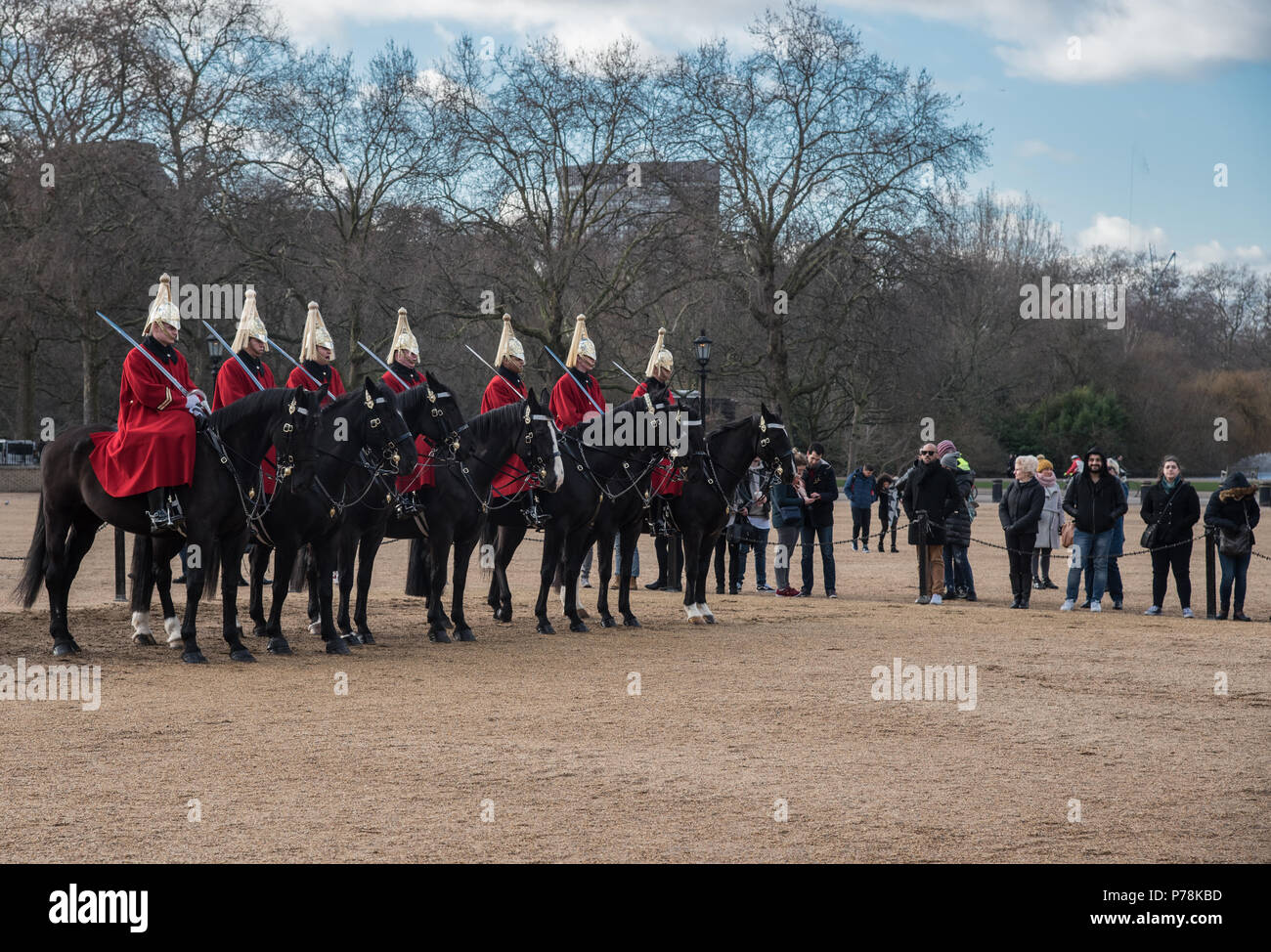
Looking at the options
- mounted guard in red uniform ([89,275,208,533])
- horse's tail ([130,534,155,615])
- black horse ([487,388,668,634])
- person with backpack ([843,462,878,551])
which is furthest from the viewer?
person with backpack ([843,462,878,551])

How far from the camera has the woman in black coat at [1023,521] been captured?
664 inches

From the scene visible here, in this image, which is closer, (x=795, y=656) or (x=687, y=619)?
(x=795, y=656)

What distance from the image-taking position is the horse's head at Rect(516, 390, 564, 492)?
42.1 ft

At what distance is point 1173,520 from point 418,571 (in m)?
8.70

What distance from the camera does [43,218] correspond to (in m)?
36.9

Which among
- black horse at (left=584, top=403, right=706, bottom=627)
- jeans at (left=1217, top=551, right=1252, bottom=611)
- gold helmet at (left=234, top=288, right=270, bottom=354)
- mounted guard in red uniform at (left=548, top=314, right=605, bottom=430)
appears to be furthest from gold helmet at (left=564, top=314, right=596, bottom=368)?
jeans at (left=1217, top=551, right=1252, bottom=611)

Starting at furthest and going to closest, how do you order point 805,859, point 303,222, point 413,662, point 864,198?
point 303,222, point 864,198, point 413,662, point 805,859

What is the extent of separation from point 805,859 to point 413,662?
632 cm

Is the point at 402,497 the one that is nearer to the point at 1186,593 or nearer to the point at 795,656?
the point at 795,656

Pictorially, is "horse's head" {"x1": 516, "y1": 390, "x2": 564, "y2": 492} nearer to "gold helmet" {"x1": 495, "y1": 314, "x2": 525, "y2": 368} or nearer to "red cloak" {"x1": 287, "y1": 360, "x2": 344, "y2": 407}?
"gold helmet" {"x1": 495, "y1": 314, "x2": 525, "y2": 368}

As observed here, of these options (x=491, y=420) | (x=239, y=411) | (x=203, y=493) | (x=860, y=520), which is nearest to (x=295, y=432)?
(x=239, y=411)

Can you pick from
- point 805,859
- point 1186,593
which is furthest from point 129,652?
point 1186,593

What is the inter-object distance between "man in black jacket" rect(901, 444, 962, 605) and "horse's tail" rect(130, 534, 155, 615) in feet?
30.0

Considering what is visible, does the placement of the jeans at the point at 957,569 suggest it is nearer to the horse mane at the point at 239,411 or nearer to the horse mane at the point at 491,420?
the horse mane at the point at 491,420
